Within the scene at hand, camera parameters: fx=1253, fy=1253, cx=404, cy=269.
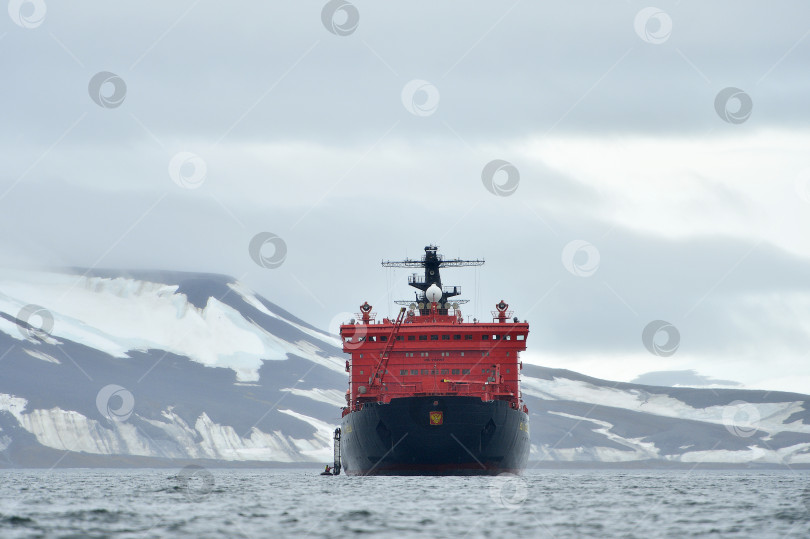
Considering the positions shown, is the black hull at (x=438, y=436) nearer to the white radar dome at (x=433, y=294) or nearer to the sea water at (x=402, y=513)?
the sea water at (x=402, y=513)

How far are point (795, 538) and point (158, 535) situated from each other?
874 inches

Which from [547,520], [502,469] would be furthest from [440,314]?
[547,520]

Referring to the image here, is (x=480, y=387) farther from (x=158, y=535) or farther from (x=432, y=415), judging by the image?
(x=158, y=535)

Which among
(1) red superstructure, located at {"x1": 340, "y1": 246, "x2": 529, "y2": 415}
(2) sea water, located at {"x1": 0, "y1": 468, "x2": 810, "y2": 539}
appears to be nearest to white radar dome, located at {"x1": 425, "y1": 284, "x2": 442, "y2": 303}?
(1) red superstructure, located at {"x1": 340, "y1": 246, "x2": 529, "y2": 415}

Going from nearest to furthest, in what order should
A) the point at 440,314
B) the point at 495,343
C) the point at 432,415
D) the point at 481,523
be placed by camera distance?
the point at 481,523
the point at 432,415
the point at 495,343
the point at 440,314

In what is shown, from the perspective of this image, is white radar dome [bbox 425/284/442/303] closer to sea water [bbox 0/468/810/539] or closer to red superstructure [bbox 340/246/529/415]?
red superstructure [bbox 340/246/529/415]

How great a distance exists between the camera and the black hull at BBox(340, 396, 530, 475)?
3322 inches

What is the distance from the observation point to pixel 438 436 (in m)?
84.8

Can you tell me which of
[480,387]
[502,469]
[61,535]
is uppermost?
[480,387]

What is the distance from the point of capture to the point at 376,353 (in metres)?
98.9

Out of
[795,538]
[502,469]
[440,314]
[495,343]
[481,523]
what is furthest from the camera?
[440,314]

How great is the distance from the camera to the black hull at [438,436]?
277 ft

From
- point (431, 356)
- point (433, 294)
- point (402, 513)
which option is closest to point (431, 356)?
point (431, 356)

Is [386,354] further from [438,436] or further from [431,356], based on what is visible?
Result: [438,436]
